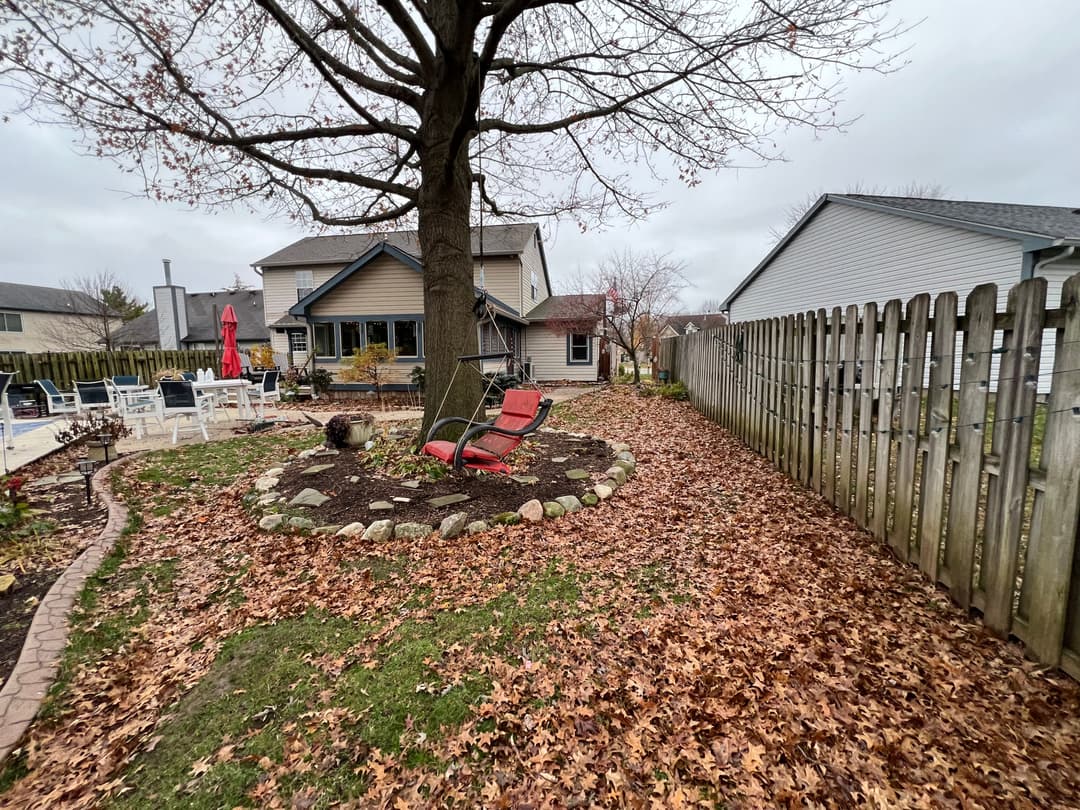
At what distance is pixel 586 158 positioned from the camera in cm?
812

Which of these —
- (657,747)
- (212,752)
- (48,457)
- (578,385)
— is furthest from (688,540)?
(578,385)

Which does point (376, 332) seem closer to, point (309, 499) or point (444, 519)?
point (309, 499)

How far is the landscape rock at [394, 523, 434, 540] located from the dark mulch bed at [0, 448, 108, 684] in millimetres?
2389

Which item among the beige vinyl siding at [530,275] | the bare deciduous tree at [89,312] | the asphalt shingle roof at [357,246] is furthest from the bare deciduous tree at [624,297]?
the bare deciduous tree at [89,312]

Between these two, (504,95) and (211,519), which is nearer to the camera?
(211,519)

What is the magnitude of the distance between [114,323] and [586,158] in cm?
4394

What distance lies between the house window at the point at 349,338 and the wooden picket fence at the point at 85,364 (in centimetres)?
634

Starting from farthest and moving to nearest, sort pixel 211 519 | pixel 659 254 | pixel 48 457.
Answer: pixel 659 254 → pixel 48 457 → pixel 211 519

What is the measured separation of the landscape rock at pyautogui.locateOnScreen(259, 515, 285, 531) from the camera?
4.50 m

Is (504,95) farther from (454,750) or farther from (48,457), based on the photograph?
(48,457)

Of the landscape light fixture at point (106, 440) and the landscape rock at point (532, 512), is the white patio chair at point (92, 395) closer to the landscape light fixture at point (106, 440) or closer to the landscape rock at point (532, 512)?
the landscape light fixture at point (106, 440)

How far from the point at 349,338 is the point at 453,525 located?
47.7 feet

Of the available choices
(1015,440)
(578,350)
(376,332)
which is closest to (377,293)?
(376,332)

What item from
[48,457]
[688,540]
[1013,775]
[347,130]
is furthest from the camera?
[48,457]
